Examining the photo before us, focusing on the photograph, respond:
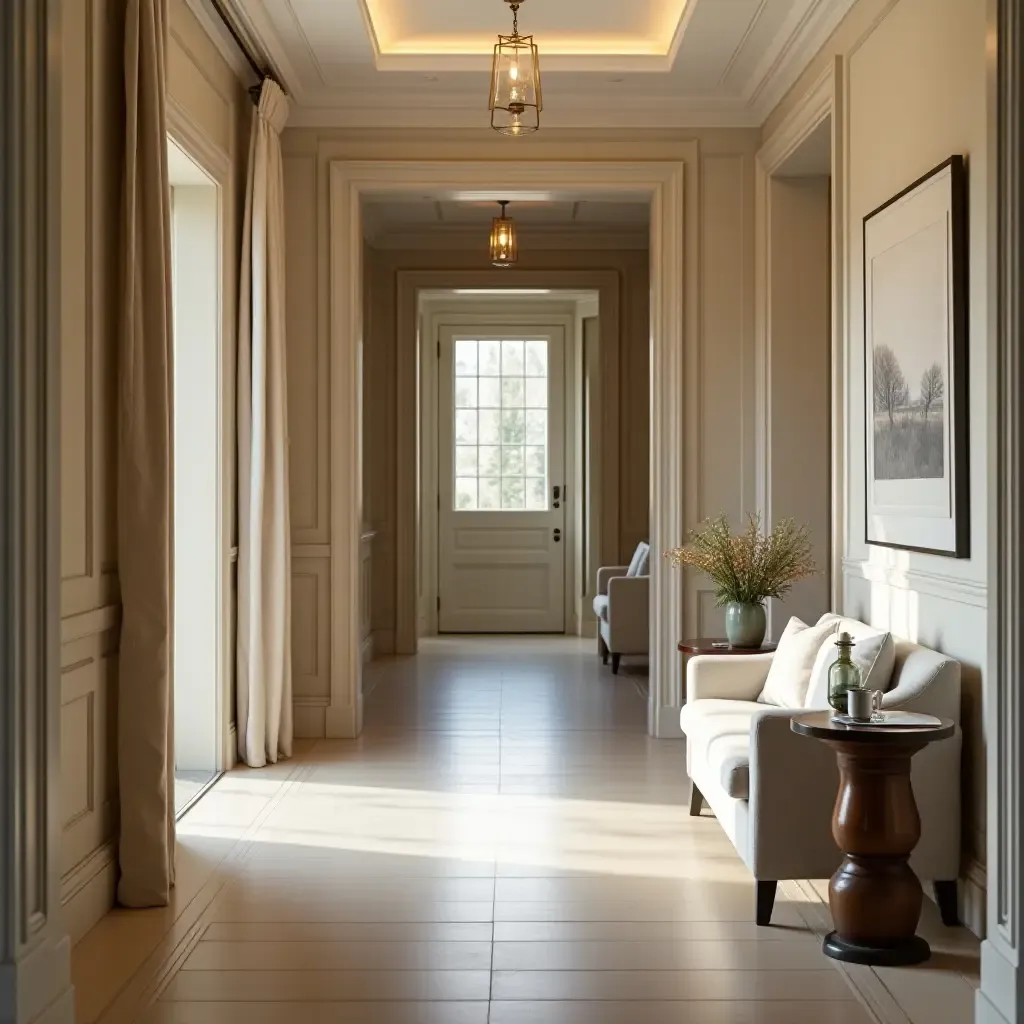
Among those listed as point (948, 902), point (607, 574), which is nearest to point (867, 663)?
point (948, 902)

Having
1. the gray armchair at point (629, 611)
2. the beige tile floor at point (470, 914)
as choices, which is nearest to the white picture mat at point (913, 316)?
the beige tile floor at point (470, 914)

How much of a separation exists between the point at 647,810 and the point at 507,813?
554 millimetres

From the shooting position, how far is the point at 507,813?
5031 mm

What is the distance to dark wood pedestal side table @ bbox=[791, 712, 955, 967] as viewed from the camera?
11.1 feet

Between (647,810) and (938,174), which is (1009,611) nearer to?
(938,174)

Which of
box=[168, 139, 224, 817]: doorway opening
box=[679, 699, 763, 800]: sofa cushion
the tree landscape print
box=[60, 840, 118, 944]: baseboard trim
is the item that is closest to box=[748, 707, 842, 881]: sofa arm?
box=[679, 699, 763, 800]: sofa cushion

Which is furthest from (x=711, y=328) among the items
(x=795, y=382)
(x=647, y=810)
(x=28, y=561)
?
(x=28, y=561)

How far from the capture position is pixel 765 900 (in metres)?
3.74

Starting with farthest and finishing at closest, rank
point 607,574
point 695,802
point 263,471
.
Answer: point 607,574, point 263,471, point 695,802

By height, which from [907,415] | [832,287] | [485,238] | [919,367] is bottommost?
[907,415]

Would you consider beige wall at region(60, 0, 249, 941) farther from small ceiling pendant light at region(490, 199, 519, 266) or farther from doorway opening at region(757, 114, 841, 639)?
small ceiling pendant light at region(490, 199, 519, 266)

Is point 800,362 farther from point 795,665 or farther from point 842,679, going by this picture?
point 842,679

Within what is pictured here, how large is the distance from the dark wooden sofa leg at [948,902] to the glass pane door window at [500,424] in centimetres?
783

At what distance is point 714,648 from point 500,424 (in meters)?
6.03
